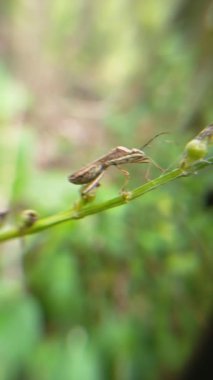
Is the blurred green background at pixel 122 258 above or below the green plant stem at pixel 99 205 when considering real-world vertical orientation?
above

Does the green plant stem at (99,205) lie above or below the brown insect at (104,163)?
below

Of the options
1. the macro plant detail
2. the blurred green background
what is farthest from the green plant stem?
the blurred green background

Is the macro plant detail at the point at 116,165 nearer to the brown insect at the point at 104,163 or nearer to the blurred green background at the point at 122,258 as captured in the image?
the brown insect at the point at 104,163

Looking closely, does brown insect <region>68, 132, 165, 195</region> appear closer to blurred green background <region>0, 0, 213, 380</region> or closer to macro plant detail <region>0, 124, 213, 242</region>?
macro plant detail <region>0, 124, 213, 242</region>

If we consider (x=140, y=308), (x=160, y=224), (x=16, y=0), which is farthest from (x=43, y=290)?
(x=16, y=0)

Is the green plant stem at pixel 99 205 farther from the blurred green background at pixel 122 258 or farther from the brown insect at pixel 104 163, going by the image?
the blurred green background at pixel 122 258

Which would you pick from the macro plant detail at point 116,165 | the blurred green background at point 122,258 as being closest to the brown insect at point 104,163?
the macro plant detail at point 116,165

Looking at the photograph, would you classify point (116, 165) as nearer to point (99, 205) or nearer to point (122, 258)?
point (99, 205)

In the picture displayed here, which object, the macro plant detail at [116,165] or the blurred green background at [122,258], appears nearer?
the macro plant detail at [116,165]

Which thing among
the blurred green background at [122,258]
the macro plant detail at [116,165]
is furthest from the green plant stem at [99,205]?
the blurred green background at [122,258]
